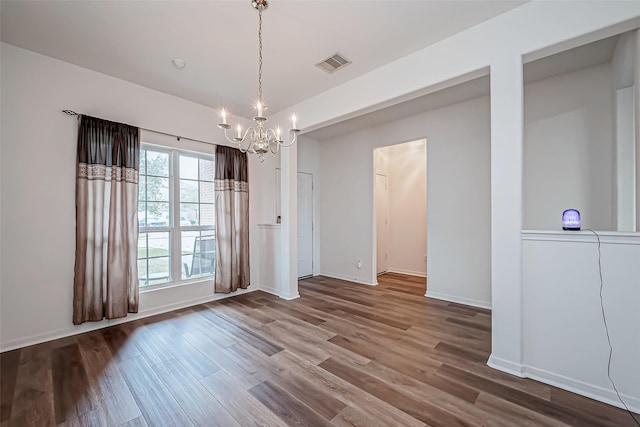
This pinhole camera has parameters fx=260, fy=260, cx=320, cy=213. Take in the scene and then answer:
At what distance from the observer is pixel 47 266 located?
2.72m

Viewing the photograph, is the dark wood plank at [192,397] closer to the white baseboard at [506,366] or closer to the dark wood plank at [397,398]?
the dark wood plank at [397,398]

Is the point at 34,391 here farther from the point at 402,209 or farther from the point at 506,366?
the point at 402,209

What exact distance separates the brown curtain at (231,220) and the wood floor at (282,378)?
876 mm

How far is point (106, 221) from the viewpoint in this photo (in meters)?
3.01

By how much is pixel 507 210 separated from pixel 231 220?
3.49 m

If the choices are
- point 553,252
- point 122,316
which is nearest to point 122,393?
point 122,316

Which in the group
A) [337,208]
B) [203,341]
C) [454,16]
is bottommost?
[203,341]

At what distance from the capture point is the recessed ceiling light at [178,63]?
2773mm

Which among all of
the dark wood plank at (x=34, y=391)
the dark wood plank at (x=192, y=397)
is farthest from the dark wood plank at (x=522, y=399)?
the dark wood plank at (x=34, y=391)

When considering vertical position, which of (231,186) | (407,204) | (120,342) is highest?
(231,186)

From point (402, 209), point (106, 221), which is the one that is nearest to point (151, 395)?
point (106, 221)

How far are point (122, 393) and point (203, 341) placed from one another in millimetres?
835

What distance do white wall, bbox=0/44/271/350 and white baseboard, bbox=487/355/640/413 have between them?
4158 millimetres

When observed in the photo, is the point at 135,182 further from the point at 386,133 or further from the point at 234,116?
the point at 386,133
